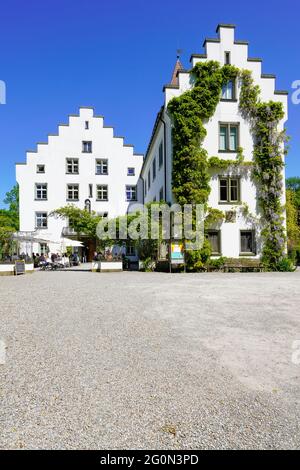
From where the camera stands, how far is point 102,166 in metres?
39.3

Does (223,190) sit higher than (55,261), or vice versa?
(223,190)

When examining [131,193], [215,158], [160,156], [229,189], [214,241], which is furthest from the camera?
[131,193]

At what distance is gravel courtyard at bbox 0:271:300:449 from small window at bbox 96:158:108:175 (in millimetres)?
32218

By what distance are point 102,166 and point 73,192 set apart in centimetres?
444

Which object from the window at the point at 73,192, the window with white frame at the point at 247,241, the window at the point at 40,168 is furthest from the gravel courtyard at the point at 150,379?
the window at the point at 40,168

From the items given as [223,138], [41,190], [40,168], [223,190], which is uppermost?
[40,168]

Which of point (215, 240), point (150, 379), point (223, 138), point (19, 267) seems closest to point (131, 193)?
point (223, 138)

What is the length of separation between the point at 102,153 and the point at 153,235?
66.9 ft

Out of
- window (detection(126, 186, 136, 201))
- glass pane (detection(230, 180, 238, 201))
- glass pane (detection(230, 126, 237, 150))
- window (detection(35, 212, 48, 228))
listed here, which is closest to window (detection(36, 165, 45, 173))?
window (detection(35, 212, 48, 228))

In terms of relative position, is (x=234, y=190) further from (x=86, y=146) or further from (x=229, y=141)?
(x=86, y=146)

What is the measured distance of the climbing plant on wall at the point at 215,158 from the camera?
22031 mm

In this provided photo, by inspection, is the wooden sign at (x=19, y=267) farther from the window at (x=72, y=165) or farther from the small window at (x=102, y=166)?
the small window at (x=102, y=166)

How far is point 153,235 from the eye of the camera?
2194 cm

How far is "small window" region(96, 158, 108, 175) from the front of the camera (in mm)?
39175
